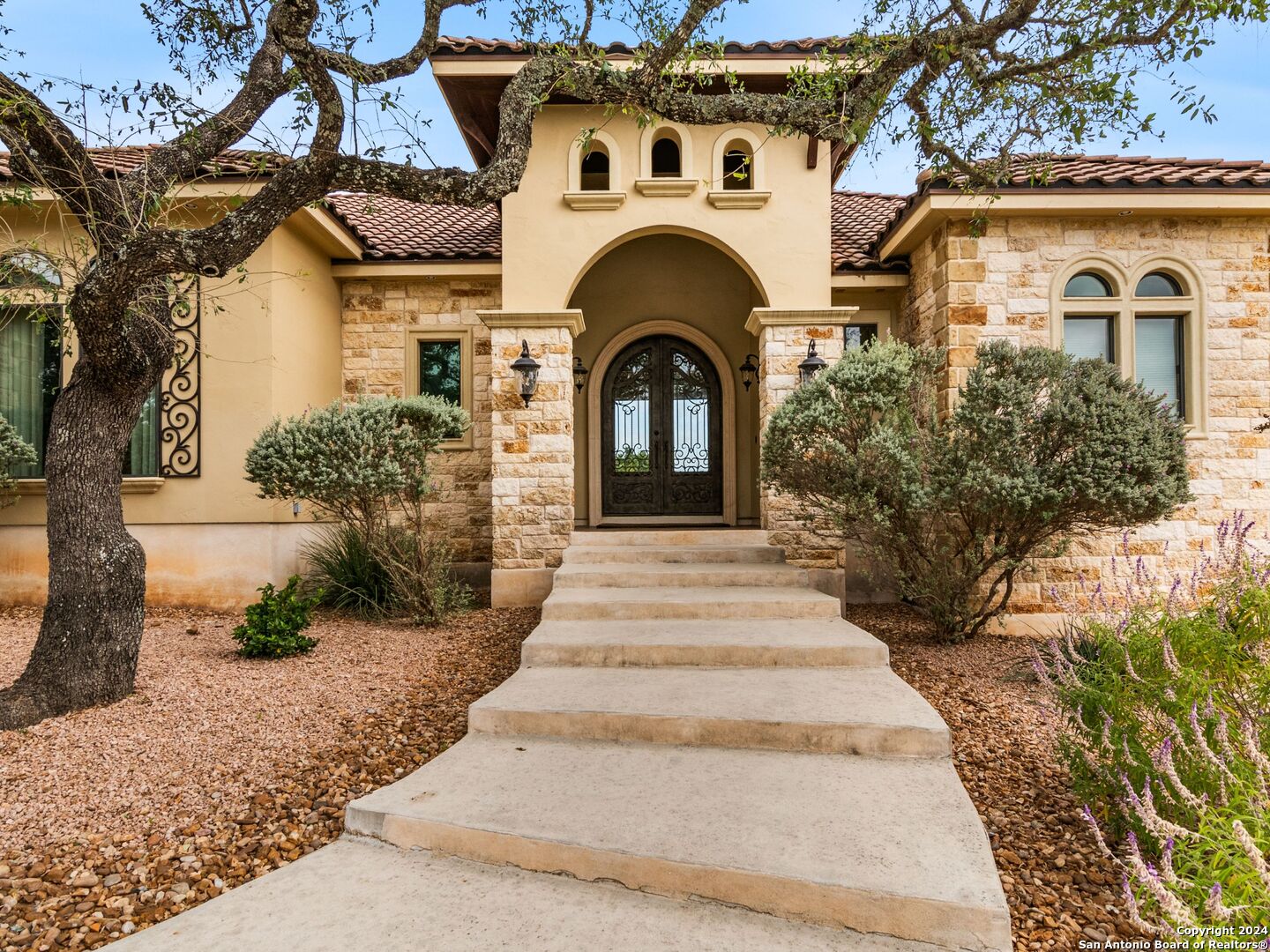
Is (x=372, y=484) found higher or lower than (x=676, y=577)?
higher

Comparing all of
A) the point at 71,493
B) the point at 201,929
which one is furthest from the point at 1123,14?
the point at 71,493

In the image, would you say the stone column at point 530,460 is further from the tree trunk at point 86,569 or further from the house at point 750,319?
the tree trunk at point 86,569

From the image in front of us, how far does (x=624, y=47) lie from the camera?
22.5 ft

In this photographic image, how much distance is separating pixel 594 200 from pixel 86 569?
17.9 ft

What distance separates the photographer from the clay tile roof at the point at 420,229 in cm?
841

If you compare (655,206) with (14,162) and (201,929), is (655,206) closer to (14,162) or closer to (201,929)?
(14,162)

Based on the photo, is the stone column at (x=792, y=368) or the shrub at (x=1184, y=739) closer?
the shrub at (x=1184, y=739)

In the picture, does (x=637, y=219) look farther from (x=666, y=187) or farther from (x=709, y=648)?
(x=709, y=648)

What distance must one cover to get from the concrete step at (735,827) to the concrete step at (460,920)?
0.06 m

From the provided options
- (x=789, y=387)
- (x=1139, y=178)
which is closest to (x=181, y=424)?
(x=789, y=387)

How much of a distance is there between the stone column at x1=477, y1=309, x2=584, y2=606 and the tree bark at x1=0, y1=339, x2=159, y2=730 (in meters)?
3.47

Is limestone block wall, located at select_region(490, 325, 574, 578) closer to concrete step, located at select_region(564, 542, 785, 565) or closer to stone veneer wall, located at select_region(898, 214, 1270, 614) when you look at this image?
concrete step, located at select_region(564, 542, 785, 565)

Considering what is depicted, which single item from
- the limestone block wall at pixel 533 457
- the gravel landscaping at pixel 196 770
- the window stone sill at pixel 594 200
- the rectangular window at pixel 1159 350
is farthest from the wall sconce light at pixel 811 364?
the gravel landscaping at pixel 196 770

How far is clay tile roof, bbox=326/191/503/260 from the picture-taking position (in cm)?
841
